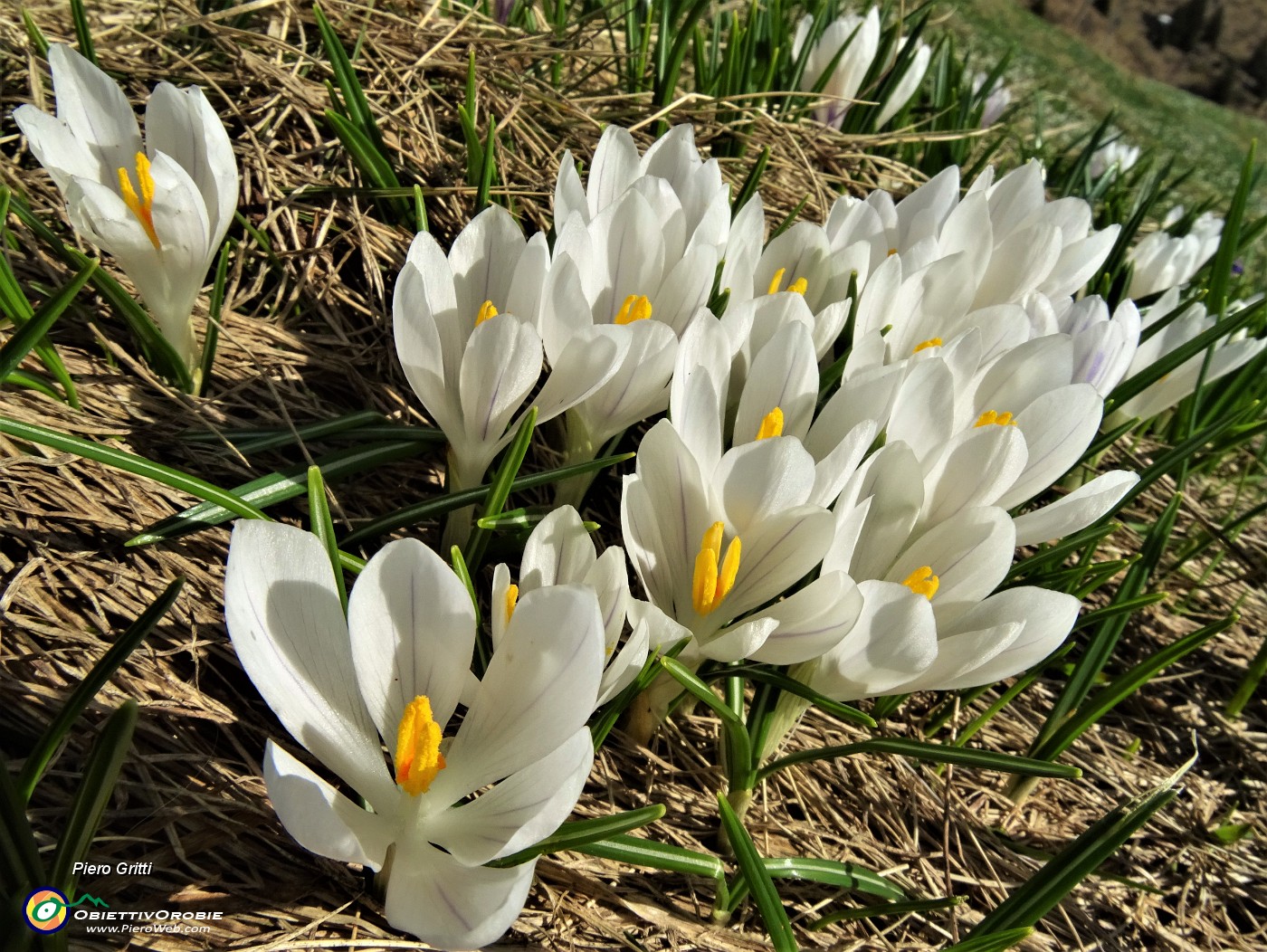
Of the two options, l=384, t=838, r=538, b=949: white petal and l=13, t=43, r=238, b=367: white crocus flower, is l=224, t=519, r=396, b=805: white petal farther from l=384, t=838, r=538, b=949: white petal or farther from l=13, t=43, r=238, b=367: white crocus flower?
l=13, t=43, r=238, b=367: white crocus flower

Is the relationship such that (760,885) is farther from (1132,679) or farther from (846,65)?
(846,65)

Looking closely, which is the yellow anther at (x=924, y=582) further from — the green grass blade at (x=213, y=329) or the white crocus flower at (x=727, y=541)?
the green grass blade at (x=213, y=329)

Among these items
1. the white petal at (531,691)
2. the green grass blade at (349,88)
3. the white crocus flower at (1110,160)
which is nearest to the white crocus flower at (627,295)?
the white petal at (531,691)

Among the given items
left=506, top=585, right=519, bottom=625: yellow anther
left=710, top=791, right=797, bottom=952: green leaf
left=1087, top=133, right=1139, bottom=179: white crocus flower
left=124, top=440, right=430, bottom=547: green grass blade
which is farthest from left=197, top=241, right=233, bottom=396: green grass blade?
left=1087, top=133, right=1139, bottom=179: white crocus flower

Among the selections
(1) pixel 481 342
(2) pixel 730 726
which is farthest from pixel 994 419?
(1) pixel 481 342

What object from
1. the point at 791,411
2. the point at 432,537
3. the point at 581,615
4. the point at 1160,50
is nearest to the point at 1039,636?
the point at 791,411

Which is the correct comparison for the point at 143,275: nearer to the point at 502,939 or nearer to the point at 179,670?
the point at 179,670

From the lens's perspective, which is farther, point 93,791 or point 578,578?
point 578,578
